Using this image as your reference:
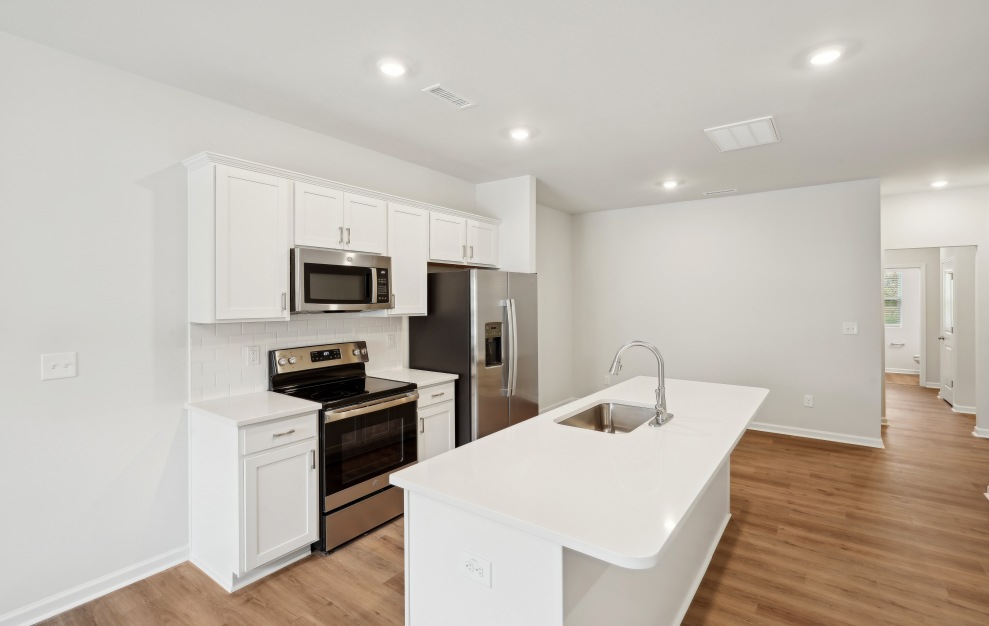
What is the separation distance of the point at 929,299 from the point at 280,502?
8805 millimetres

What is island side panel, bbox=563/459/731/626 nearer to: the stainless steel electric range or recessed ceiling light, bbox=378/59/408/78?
the stainless steel electric range

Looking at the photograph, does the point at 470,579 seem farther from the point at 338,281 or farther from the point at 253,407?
the point at 338,281

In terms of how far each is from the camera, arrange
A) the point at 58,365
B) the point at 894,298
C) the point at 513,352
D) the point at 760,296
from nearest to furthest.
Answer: the point at 58,365
the point at 513,352
the point at 760,296
the point at 894,298

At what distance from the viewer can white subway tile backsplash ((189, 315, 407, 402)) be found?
269cm

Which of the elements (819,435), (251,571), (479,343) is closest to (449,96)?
(479,343)

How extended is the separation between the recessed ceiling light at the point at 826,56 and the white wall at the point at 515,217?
95.6 inches

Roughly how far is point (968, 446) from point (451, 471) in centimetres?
555

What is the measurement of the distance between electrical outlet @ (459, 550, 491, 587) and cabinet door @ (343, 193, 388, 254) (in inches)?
87.3

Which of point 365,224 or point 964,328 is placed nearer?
point 365,224

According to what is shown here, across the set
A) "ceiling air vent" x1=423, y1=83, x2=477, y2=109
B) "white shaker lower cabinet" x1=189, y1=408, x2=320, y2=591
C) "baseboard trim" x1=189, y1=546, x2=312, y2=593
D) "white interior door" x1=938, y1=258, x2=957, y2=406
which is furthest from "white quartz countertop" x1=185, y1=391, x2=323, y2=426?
"white interior door" x1=938, y1=258, x2=957, y2=406

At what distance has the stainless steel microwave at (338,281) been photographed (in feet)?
9.30

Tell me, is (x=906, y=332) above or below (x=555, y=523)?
above

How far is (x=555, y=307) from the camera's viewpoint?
6.08 meters

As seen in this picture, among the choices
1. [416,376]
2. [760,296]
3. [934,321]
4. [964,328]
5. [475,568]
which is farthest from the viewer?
[934,321]
